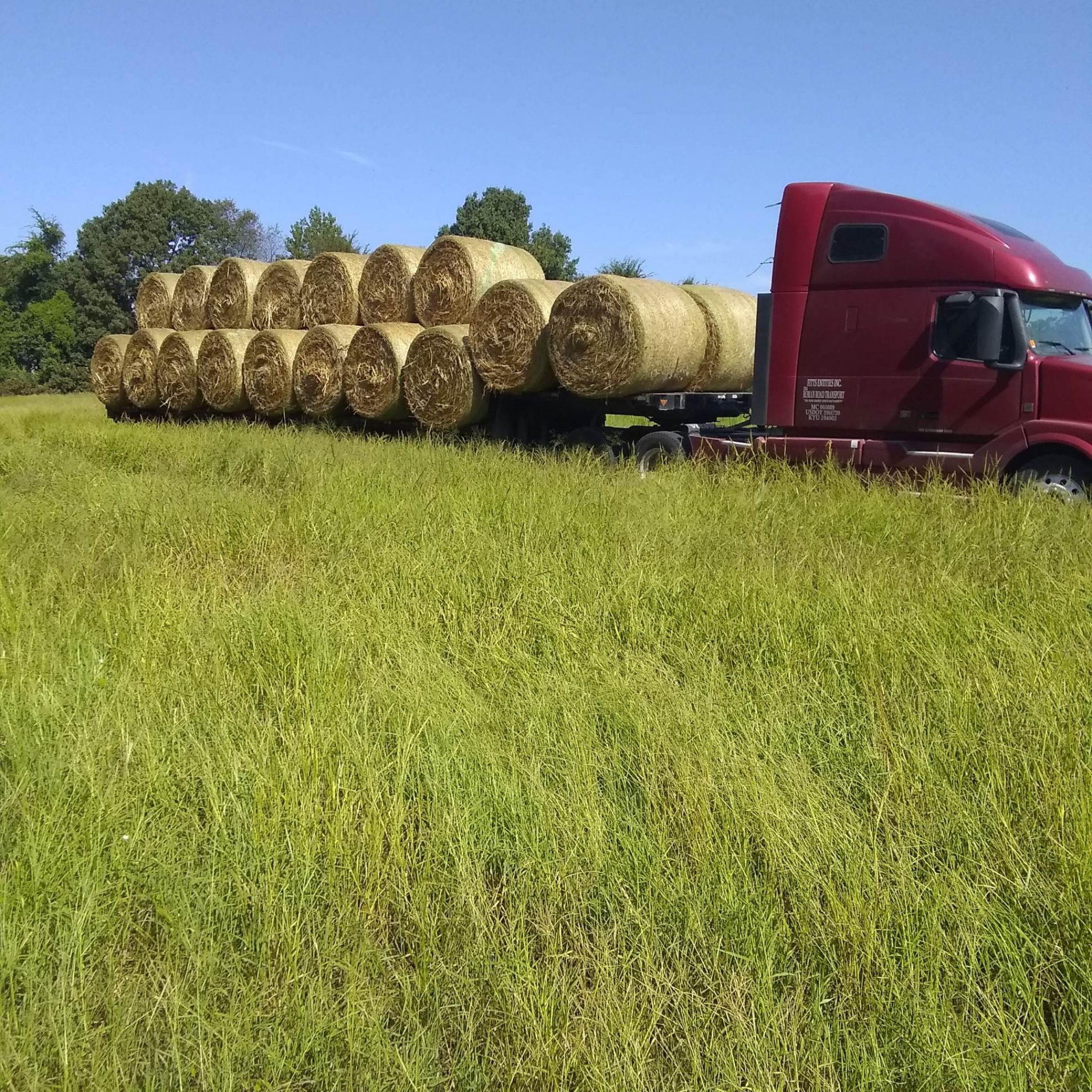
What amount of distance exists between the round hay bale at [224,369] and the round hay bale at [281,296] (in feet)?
1.21

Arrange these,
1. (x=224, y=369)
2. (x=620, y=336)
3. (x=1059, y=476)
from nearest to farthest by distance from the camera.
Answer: (x=1059, y=476), (x=620, y=336), (x=224, y=369)

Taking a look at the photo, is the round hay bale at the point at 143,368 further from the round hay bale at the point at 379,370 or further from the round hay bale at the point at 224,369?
the round hay bale at the point at 379,370

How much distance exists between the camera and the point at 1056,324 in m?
8.51

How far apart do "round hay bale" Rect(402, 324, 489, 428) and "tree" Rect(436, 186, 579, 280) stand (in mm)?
49403

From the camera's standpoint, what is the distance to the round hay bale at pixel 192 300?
1717 centimetres

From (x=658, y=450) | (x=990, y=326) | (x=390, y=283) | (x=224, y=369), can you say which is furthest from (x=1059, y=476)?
(x=224, y=369)

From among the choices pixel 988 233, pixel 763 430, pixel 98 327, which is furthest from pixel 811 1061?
pixel 98 327

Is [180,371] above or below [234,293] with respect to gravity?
below

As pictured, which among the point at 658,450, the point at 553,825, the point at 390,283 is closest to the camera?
the point at 553,825

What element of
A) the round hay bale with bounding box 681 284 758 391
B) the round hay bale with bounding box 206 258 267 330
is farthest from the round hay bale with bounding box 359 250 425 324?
the round hay bale with bounding box 681 284 758 391

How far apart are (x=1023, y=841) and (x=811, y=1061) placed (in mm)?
998

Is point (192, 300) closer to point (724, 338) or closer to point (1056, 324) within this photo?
point (724, 338)

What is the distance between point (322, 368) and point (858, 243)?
295 inches

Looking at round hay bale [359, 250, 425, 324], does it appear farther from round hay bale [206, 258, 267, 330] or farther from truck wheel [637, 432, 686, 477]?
truck wheel [637, 432, 686, 477]
